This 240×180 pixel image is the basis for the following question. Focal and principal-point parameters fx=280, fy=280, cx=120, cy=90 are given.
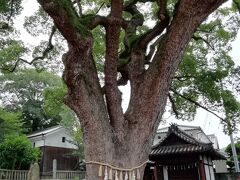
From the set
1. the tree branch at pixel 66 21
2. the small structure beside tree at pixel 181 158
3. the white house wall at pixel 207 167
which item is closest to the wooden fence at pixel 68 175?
A: the small structure beside tree at pixel 181 158

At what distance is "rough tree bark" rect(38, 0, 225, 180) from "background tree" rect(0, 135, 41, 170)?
46.4ft

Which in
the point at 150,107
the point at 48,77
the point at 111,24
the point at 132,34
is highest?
the point at 48,77

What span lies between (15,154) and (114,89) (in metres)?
14.4

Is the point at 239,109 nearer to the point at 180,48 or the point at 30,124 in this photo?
the point at 180,48

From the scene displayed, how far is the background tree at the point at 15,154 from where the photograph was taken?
1667cm

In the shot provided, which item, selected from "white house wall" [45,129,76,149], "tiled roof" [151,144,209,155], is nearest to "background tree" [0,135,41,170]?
"tiled roof" [151,144,209,155]

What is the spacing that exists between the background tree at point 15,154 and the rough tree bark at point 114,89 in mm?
14157

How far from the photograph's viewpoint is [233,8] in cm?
922

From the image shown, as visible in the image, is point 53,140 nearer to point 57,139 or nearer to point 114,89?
point 57,139

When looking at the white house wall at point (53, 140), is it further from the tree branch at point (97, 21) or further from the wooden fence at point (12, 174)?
the tree branch at point (97, 21)

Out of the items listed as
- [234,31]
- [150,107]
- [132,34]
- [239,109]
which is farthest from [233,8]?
[150,107]

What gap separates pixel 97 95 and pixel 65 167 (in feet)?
77.3

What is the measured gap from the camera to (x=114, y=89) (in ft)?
14.3

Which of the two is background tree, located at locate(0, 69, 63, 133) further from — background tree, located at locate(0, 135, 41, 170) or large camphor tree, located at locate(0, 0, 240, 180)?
large camphor tree, located at locate(0, 0, 240, 180)
